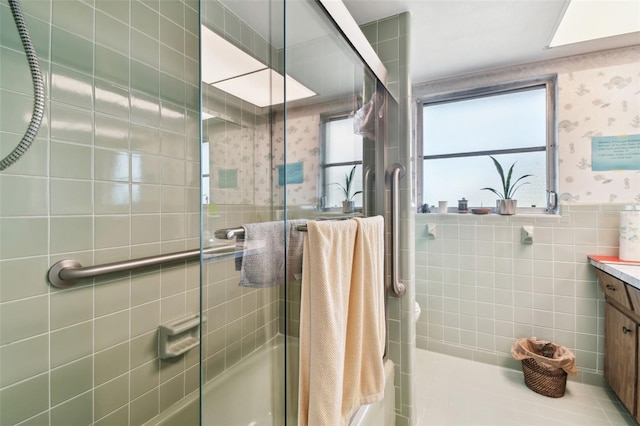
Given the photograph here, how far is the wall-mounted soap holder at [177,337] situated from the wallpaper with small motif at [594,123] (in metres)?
2.48

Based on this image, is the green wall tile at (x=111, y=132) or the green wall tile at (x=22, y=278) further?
the green wall tile at (x=111, y=132)

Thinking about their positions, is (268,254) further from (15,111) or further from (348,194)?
(15,111)

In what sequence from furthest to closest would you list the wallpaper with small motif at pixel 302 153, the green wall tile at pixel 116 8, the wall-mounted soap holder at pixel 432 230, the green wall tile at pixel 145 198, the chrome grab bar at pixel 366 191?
the wall-mounted soap holder at pixel 432 230 < the chrome grab bar at pixel 366 191 < the green wall tile at pixel 145 198 < the green wall tile at pixel 116 8 < the wallpaper with small motif at pixel 302 153

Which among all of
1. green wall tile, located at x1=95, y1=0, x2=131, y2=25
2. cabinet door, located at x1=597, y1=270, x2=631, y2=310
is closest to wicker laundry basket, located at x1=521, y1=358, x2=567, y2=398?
cabinet door, located at x1=597, y1=270, x2=631, y2=310

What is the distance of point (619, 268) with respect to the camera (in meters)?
1.60

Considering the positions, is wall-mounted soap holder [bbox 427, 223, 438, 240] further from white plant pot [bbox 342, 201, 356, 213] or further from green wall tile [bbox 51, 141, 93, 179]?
green wall tile [bbox 51, 141, 93, 179]

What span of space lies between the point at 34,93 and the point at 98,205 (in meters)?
0.35

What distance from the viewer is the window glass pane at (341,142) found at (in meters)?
1.00

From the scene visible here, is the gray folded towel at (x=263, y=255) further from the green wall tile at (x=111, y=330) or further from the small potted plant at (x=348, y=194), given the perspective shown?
A: the green wall tile at (x=111, y=330)

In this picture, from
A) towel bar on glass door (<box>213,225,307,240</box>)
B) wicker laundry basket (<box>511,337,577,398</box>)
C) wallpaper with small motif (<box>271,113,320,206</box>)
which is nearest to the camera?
towel bar on glass door (<box>213,225,307,240</box>)

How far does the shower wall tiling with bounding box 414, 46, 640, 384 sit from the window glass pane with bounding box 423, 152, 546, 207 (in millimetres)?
175

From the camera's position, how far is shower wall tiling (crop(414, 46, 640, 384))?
73.0 inches

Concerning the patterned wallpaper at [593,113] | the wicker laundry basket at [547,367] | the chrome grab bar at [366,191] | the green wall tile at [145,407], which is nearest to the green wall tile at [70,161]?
the green wall tile at [145,407]

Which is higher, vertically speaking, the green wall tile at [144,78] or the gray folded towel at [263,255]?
A: the green wall tile at [144,78]
